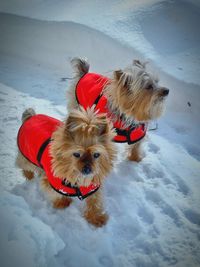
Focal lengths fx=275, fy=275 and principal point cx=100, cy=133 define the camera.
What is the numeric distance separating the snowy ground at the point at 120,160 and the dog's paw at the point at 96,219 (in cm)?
6

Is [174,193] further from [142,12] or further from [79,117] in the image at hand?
[142,12]

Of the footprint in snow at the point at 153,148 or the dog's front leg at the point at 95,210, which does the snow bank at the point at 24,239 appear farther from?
the footprint in snow at the point at 153,148

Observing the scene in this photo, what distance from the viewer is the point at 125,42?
18.3 ft

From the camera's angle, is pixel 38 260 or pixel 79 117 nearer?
pixel 79 117

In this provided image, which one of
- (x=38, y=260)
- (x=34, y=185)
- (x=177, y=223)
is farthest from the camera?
(x=34, y=185)

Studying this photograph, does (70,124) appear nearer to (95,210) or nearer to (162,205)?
(95,210)

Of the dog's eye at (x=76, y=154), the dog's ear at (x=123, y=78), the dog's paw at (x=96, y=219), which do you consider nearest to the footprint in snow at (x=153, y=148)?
the dog's ear at (x=123, y=78)

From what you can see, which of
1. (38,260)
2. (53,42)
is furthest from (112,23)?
Result: (38,260)

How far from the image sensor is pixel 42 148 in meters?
2.77

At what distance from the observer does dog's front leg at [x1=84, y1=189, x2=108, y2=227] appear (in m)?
2.92

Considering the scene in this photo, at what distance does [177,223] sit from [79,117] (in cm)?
180

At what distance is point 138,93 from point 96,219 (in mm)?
1511

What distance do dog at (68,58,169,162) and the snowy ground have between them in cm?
45

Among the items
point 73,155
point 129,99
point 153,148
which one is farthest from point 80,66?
point 73,155
